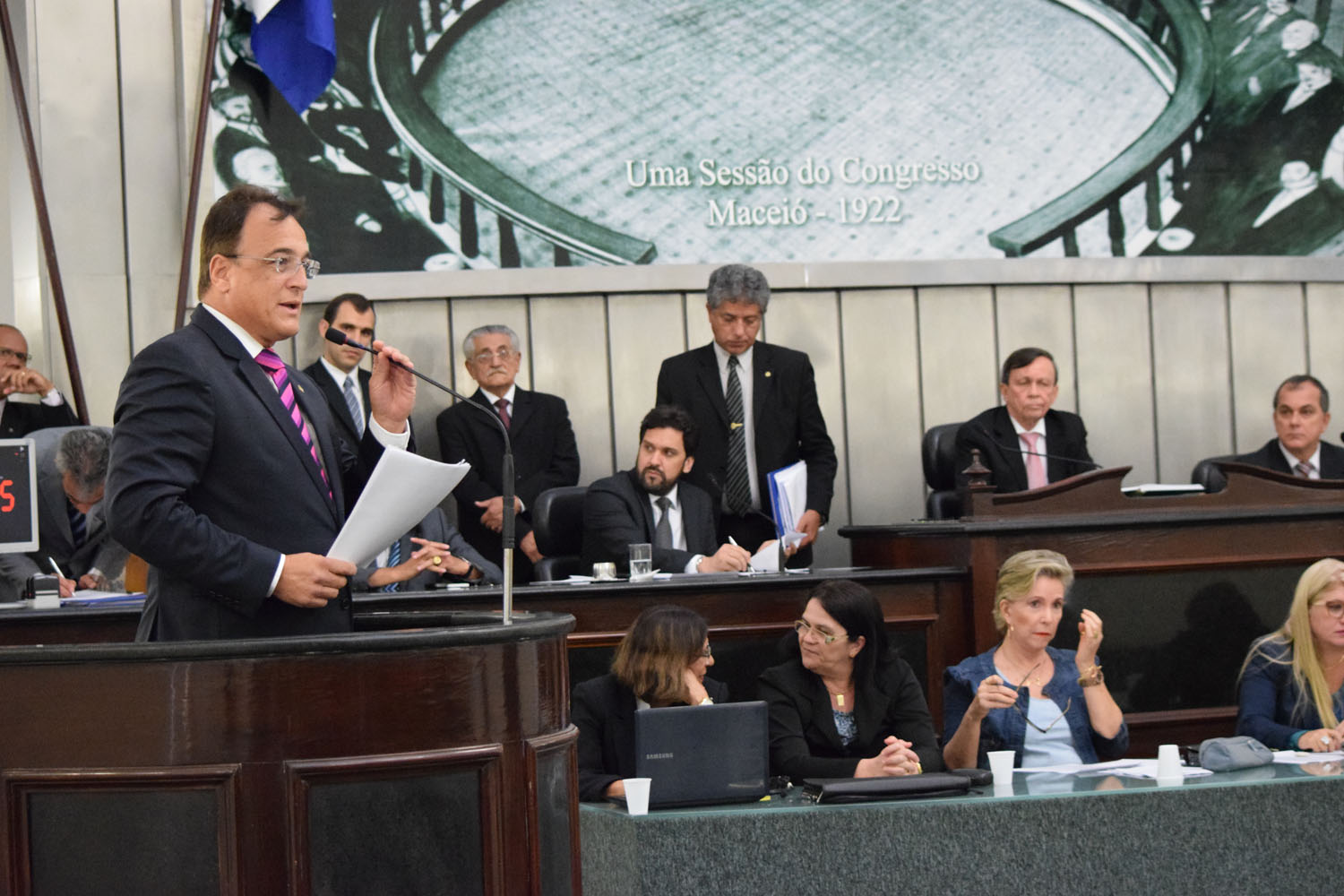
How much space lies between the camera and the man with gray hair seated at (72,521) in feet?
16.1

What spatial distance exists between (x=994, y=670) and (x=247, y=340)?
6.56 feet

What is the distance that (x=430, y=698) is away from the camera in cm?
215

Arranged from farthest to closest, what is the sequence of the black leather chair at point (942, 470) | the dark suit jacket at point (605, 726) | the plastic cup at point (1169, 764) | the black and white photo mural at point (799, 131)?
the black and white photo mural at point (799, 131) → the black leather chair at point (942, 470) → the dark suit jacket at point (605, 726) → the plastic cup at point (1169, 764)

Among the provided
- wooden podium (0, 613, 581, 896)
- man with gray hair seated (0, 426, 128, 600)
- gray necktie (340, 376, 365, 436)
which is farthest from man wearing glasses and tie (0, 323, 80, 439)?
wooden podium (0, 613, 581, 896)

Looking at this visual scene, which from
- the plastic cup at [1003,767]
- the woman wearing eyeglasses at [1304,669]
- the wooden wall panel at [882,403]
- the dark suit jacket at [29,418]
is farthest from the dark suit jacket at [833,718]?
the dark suit jacket at [29,418]

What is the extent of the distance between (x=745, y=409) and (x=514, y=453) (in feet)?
2.66

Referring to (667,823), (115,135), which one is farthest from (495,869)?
(115,135)

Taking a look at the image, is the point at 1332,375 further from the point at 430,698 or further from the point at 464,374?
the point at 430,698

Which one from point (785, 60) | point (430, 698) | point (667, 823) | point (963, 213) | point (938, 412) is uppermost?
point (785, 60)

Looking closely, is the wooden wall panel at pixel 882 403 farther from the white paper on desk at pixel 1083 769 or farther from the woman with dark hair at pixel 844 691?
the white paper on desk at pixel 1083 769

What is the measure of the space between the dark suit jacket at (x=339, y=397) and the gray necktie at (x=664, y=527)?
38.0 inches

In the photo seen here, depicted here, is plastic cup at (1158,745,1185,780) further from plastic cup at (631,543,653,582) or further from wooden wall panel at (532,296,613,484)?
wooden wall panel at (532,296,613,484)

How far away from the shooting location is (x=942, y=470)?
564cm

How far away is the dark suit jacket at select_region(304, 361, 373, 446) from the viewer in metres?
5.16
